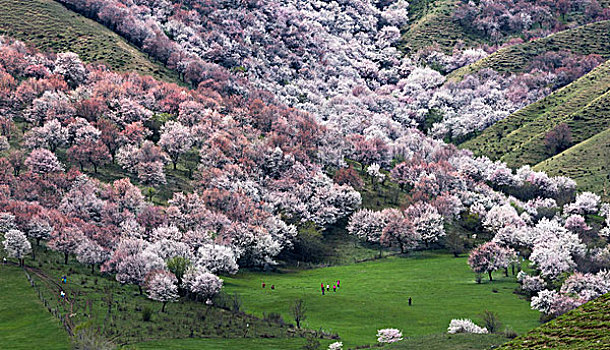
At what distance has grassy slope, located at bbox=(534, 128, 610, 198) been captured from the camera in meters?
172

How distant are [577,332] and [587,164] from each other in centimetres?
16116

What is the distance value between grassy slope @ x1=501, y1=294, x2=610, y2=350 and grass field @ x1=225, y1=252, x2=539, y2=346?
155ft

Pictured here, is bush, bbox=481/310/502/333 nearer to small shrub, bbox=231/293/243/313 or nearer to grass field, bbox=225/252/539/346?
grass field, bbox=225/252/539/346

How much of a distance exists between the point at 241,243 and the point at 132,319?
44.1 m

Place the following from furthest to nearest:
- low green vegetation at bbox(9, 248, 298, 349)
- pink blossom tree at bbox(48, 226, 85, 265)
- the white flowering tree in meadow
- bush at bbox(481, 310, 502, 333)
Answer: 1. pink blossom tree at bbox(48, 226, 85, 265)
2. bush at bbox(481, 310, 502, 333)
3. the white flowering tree in meadow
4. low green vegetation at bbox(9, 248, 298, 349)

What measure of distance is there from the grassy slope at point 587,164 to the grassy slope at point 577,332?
142 metres

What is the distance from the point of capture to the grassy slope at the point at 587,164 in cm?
17175

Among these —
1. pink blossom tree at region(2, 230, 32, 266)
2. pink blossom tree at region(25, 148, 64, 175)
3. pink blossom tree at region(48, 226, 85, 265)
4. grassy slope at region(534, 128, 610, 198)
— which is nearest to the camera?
pink blossom tree at region(2, 230, 32, 266)

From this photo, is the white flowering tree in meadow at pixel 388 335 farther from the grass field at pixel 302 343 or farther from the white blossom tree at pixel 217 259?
the white blossom tree at pixel 217 259

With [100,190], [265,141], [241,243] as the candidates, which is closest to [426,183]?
[265,141]

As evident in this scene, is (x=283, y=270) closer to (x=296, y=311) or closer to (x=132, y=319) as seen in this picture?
(x=296, y=311)

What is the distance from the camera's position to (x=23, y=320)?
8238cm

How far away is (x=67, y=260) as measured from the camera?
348 feet

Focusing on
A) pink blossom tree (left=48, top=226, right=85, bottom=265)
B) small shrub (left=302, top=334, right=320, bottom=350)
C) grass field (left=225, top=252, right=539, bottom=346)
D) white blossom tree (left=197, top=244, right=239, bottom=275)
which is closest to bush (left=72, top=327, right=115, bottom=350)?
small shrub (left=302, top=334, right=320, bottom=350)
